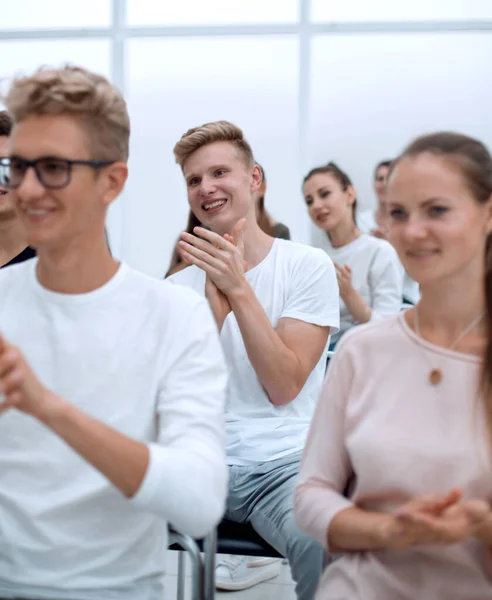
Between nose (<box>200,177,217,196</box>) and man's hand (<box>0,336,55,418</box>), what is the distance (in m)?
1.15

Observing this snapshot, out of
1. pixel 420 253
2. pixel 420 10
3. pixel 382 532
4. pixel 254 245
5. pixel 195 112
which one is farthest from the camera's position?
pixel 195 112

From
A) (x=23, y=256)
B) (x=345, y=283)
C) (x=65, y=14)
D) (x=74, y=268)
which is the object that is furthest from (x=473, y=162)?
(x=65, y=14)

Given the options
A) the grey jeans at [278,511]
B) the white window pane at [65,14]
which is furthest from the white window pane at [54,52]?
the grey jeans at [278,511]

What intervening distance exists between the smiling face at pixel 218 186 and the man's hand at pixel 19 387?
45.7 inches

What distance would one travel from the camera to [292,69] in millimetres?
5578

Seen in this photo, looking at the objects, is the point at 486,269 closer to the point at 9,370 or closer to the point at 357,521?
the point at 357,521

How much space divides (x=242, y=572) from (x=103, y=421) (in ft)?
5.03

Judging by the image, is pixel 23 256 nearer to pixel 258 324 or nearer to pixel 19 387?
pixel 258 324

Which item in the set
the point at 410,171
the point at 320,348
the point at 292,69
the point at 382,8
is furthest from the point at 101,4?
the point at 410,171

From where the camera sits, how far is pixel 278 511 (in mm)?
1712

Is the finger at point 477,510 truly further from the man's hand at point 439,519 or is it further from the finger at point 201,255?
the finger at point 201,255

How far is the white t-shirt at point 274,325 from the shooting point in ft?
6.15

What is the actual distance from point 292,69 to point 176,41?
86 centimetres

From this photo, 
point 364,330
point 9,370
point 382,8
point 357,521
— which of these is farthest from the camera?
point 382,8
